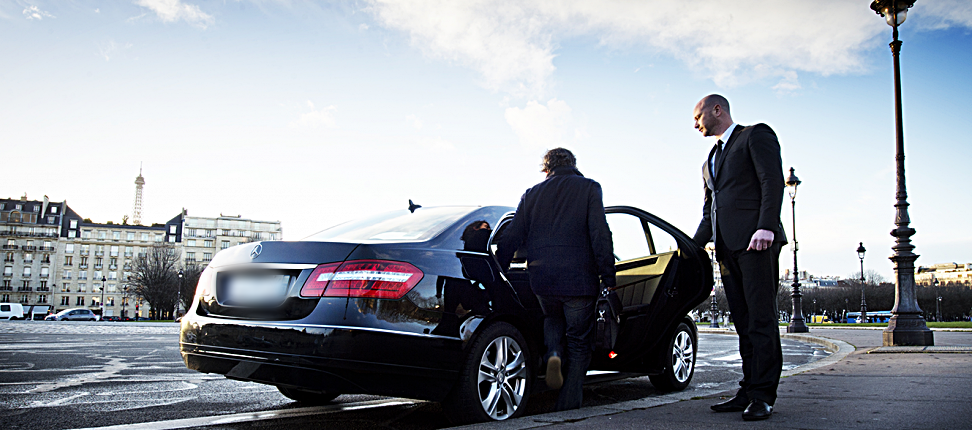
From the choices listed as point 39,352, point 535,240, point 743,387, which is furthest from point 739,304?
point 39,352

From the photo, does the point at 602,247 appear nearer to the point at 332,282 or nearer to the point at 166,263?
the point at 332,282

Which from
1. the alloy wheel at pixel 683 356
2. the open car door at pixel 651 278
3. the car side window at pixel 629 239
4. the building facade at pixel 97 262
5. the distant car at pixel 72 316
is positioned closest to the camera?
the open car door at pixel 651 278

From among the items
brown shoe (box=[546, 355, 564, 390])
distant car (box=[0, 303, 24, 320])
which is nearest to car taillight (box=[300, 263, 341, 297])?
brown shoe (box=[546, 355, 564, 390])

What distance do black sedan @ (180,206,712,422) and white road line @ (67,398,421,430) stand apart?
361mm

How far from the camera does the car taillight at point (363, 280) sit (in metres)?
3.53

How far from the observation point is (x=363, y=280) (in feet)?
11.6

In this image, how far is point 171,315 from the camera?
83625 millimetres

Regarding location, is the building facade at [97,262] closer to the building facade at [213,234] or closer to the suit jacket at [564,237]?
the building facade at [213,234]

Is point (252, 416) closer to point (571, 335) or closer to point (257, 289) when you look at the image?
point (257, 289)

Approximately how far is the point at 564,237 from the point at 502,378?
3.04 ft

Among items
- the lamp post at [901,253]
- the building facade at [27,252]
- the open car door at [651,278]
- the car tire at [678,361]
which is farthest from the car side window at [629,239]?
the building facade at [27,252]

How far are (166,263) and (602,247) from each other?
82.6m

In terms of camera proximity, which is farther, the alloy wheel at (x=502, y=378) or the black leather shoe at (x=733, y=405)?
the black leather shoe at (x=733, y=405)

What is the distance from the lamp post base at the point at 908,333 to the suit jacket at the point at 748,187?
937cm
